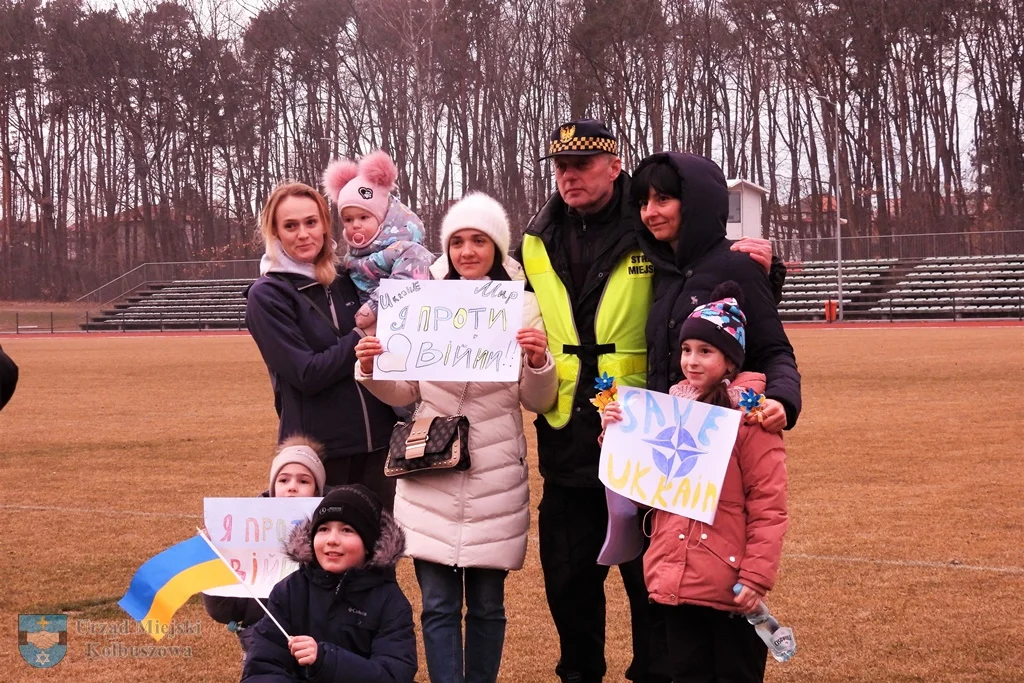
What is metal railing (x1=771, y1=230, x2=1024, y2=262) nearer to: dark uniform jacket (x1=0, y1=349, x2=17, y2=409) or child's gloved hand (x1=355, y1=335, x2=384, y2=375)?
child's gloved hand (x1=355, y1=335, x2=384, y2=375)

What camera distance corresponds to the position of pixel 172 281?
196 ft

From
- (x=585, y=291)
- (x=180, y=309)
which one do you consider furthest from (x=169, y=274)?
(x=585, y=291)

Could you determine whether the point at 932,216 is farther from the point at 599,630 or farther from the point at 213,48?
the point at 599,630

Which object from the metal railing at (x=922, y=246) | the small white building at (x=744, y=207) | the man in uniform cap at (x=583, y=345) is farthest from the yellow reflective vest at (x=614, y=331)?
the metal railing at (x=922, y=246)

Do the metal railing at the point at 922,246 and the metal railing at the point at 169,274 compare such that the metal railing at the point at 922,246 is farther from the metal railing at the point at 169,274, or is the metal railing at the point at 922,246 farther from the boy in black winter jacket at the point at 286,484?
the boy in black winter jacket at the point at 286,484

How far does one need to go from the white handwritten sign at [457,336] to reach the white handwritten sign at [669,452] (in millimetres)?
493

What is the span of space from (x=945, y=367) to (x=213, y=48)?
5642cm

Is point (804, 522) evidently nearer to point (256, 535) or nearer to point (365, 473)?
point (365, 473)

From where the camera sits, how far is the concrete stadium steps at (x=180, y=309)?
50.3 meters

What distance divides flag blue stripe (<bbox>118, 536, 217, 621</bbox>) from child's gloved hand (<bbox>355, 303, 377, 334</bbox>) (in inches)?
38.6

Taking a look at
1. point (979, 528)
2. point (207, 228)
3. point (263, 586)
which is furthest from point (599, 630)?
point (207, 228)

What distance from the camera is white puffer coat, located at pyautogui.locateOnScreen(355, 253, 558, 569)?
4.45 m

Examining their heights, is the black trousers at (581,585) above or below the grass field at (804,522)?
above

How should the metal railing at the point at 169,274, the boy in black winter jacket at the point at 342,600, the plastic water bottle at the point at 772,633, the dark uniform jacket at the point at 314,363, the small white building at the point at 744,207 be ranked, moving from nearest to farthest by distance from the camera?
the plastic water bottle at the point at 772,633 < the boy in black winter jacket at the point at 342,600 < the dark uniform jacket at the point at 314,363 < the small white building at the point at 744,207 < the metal railing at the point at 169,274
